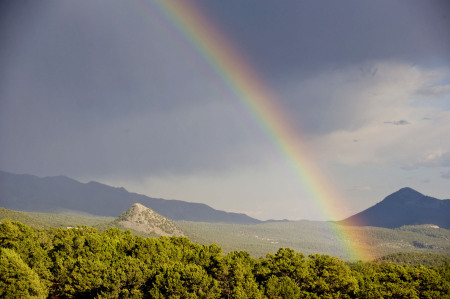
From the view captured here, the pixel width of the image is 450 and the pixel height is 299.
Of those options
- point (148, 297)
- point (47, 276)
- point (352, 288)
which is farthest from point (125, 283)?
point (352, 288)

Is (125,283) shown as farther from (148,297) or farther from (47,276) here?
(47,276)

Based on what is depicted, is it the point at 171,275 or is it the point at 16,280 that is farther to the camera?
the point at 171,275

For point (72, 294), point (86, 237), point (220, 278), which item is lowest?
point (72, 294)

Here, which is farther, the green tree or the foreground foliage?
the foreground foliage

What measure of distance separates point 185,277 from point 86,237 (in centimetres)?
3341

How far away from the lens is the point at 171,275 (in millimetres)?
73688

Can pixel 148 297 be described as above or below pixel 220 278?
below

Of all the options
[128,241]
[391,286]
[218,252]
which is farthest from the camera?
[128,241]

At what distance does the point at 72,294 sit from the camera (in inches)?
3012

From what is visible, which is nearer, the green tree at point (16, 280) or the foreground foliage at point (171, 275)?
the green tree at point (16, 280)

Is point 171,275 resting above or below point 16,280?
above

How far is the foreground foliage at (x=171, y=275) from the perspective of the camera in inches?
2864

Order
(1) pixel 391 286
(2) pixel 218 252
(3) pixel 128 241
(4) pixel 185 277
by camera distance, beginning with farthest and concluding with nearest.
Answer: (3) pixel 128 241 → (2) pixel 218 252 → (1) pixel 391 286 → (4) pixel 185 277

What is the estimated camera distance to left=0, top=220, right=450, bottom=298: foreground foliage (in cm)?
7275
